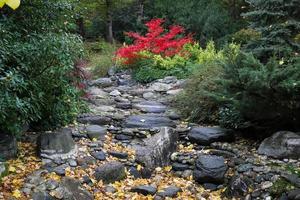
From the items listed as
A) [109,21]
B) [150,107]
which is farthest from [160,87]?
[109,21]

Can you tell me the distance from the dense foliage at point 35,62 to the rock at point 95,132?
51cm

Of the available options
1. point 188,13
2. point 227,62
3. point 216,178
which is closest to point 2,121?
point 216,178

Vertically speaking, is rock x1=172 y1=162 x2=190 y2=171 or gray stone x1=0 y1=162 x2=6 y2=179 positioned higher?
gray stone x1=0 y1=162 x2=6 y2=179

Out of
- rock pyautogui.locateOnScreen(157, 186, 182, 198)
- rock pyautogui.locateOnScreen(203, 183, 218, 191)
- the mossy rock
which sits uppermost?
the mossy rock

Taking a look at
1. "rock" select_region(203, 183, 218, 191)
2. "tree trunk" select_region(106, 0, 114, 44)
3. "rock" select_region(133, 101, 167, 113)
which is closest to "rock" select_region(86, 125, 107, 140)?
"rock" select_region(133, 101, 167, 113)

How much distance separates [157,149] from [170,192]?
80cm

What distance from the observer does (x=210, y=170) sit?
5016 mm

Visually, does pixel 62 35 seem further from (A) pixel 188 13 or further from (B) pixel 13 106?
(A) pixel 188 13

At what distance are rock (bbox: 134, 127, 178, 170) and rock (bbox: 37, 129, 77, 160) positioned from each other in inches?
36.4

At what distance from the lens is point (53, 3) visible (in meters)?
4.98

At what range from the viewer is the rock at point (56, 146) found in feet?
16.0

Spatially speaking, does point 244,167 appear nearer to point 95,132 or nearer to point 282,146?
point 282,146

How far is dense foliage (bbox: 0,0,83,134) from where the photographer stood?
13.8 feet

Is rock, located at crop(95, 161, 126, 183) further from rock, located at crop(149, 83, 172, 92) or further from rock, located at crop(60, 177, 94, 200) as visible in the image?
rock, located at crop(149, 83, 172, 92)
